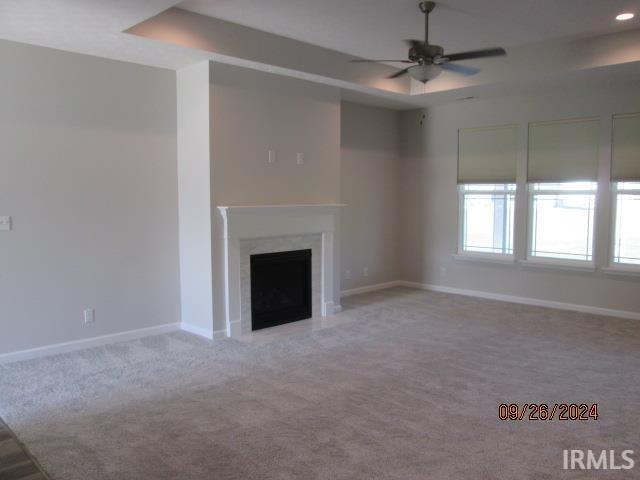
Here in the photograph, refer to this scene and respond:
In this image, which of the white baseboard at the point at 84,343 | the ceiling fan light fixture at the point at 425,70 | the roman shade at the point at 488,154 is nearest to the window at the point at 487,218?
the roman shade at the point at 488,154

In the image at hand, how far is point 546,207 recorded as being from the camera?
A: 21.2 ft

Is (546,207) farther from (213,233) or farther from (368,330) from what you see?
(213,233)

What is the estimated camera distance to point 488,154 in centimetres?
689

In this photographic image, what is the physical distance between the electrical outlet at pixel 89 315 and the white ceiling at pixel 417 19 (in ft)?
9.18

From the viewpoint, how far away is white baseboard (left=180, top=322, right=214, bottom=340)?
5.12 m

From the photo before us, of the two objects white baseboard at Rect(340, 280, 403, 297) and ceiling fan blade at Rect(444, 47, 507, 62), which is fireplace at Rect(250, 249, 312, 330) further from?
ceiling fan blade at Rect(444, 47, 507, 62)

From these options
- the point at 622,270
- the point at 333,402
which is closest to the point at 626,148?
the point at 622,270

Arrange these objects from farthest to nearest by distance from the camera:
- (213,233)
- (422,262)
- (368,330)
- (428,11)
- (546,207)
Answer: (422,262) → (546,207) → (368,330) → (213,233) → (428,11)

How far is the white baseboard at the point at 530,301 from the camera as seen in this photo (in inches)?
234

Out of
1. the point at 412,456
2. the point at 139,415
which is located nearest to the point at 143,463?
the point at 139,415

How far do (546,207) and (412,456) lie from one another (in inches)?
181

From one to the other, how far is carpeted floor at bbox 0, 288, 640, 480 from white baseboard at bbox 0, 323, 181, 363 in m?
0.13

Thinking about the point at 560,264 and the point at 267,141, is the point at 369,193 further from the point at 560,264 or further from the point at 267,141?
the point at 560,264

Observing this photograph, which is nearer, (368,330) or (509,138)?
(368,330)
